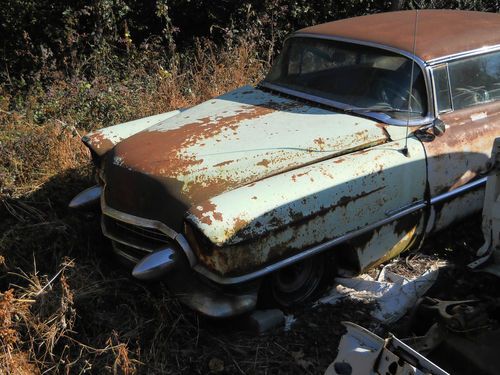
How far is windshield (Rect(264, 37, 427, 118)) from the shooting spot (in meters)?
3.66

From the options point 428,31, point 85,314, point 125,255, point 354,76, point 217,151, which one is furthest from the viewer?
point 428,31

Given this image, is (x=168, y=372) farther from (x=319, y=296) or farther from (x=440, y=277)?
(x=440, y=277)

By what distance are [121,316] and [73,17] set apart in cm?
525

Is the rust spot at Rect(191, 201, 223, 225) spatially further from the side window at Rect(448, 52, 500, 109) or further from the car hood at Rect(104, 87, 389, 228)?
the side window at Rect(448, 52, 500, 109)

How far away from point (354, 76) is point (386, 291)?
4.68 feet

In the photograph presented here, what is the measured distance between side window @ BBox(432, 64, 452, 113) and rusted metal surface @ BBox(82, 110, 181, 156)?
6.32 ft

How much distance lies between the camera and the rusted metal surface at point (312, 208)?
2844 mm

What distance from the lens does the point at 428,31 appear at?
13.0 ft

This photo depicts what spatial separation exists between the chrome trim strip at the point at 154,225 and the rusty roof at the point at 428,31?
192cm

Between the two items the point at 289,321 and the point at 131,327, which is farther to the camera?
the point at 289,321

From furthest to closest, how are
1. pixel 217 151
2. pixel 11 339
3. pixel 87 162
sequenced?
pixel 87 162
pixel 217 151
pixel 11 339

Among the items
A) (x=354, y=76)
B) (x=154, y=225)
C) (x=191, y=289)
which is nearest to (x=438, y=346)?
(x=191, y=289)

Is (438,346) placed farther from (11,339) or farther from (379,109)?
(11,339)

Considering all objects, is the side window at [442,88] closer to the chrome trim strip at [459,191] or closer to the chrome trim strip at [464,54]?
the chrome trim strip at [464,54]
